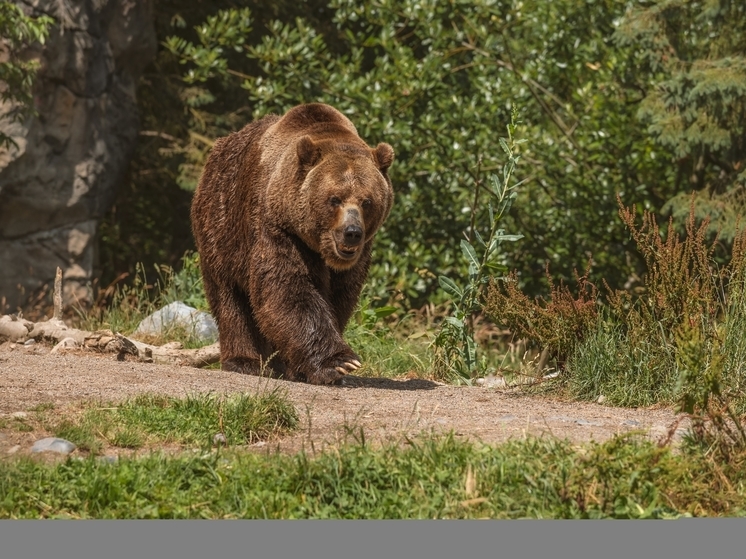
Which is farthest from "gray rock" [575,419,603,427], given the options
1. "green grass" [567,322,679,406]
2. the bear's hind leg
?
the bear's hind leg

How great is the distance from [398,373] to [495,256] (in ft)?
13.9

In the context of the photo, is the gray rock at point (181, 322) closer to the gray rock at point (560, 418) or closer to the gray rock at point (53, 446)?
the gray rock at point (560, 418)

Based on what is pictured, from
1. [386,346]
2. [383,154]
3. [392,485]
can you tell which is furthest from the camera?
[386,346]

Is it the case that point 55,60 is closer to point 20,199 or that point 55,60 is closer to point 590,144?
point 20,199

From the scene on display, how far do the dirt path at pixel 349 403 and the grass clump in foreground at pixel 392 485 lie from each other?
423 millimetres

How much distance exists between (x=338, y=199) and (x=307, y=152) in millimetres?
397

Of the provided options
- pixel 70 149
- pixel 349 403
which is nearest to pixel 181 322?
pixel 349 403

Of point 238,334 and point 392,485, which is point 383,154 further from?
point 392,485

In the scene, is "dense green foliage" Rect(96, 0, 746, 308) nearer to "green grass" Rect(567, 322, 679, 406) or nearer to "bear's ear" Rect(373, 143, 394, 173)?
"bear's ear" Rect(373, 143, 394, 173)

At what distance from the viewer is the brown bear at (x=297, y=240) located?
7660 millimetres

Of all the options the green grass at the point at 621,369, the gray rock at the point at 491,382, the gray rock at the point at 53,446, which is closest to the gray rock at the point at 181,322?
the gray rock at the point at 491,382

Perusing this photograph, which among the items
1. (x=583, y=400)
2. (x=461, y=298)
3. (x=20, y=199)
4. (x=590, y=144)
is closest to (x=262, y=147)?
(x=461, y=298)

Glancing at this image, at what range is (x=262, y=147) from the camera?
8.42 meters

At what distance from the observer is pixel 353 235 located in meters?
7.48
